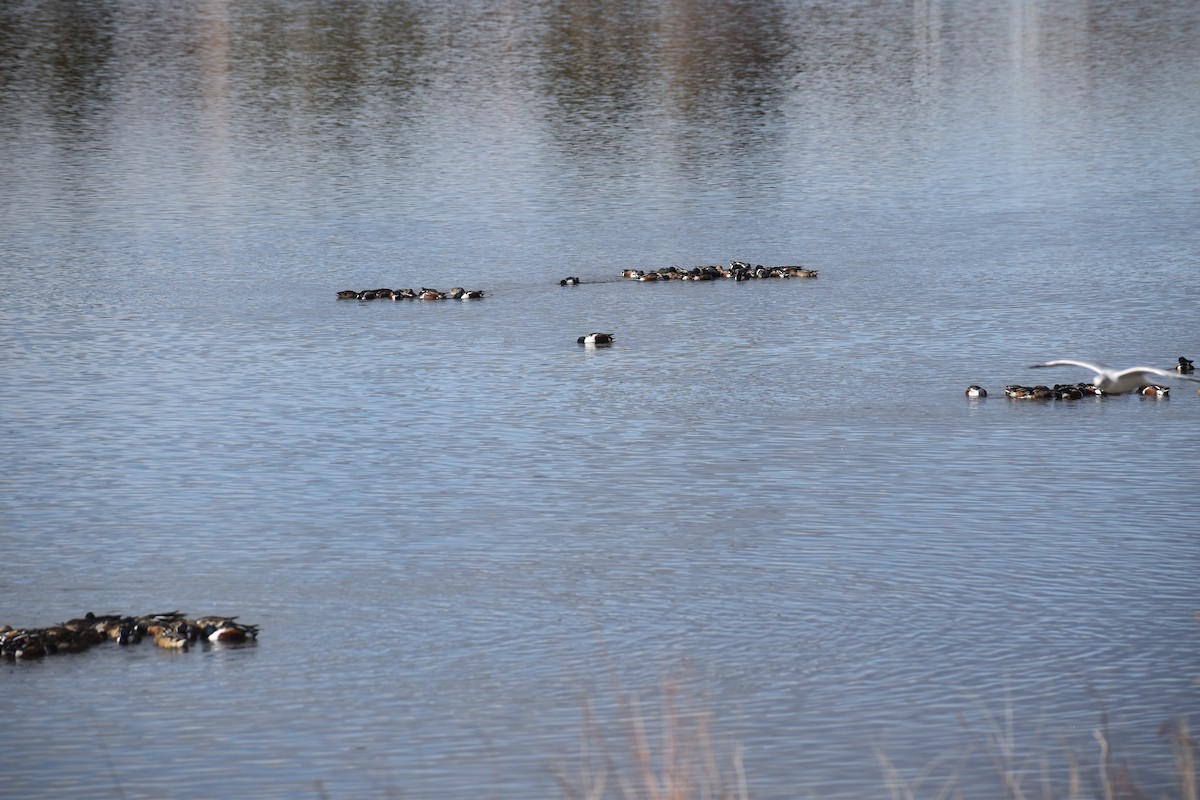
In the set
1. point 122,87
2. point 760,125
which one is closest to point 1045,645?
point 760,125

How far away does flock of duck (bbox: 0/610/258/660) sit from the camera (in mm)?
18672

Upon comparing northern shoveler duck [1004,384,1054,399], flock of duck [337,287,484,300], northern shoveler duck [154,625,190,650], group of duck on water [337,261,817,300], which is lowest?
northern shoveler duck [154,625,190,650]

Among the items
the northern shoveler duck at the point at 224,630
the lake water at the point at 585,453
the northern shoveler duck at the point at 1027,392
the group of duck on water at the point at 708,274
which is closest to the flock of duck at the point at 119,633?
the northern shoveler duck at the point at 224,630

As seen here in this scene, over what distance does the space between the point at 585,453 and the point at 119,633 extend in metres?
8.26

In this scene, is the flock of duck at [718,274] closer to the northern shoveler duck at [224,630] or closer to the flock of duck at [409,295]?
the flock of duck at [409,295]

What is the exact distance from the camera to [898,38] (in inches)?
3671

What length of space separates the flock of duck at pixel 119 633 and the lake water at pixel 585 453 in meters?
0.20

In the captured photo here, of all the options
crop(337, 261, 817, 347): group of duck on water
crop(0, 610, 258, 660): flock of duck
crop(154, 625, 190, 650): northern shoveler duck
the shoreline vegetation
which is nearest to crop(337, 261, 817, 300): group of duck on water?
crop(337, 261, 817, 347): group of duck on water

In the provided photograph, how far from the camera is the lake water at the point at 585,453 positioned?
17.3m

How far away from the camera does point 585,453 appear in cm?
2570

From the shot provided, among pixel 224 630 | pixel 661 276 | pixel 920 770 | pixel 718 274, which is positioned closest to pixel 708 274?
pixel 718 274

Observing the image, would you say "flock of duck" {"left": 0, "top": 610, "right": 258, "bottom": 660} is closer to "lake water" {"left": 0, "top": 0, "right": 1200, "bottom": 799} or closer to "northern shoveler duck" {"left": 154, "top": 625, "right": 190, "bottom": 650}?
"northern shoveler duck" {"left": 154, "top": 625, "right": 190, "bottom": 650}

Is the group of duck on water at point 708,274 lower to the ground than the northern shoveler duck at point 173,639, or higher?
higher

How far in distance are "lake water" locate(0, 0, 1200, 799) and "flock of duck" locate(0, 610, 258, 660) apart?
20 cm
